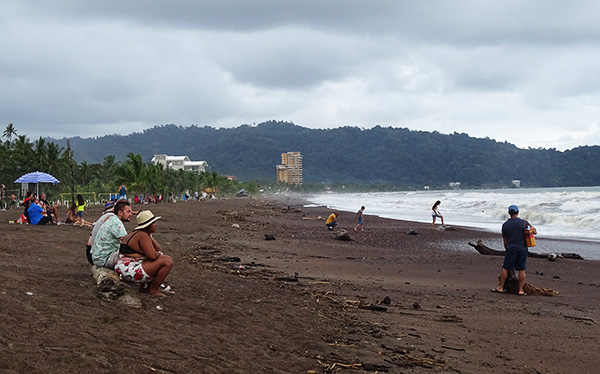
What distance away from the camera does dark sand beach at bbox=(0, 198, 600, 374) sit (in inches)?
177

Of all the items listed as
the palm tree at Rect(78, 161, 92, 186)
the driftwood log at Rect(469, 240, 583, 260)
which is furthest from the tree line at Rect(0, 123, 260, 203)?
the driftwood log at Rect(469, 240, 583, 260)

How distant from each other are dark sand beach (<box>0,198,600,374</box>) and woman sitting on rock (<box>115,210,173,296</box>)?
0.21 metres

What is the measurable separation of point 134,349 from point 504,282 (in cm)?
690

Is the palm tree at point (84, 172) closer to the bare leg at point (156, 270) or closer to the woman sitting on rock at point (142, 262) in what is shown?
the woman sitting on rock at point (142, 262)

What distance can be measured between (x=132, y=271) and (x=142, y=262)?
0.15 m

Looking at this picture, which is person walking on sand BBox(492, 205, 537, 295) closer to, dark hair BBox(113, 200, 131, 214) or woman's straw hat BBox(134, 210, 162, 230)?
woman's straw hat BBox(134, 210, 162, 230)

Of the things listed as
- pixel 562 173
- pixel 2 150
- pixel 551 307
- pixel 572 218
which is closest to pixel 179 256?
pixel 551 307

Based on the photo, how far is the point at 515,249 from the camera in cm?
920

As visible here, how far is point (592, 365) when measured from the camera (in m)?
5.41

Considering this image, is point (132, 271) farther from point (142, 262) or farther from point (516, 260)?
point (516, 260)

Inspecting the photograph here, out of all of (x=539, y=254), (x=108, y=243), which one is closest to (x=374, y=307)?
(x=108, y=243)

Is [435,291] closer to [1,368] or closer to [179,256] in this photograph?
[179,256]

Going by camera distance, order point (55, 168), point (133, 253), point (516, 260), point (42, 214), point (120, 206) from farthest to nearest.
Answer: point (55, 168) → point (42, 214) → point (516, 260) → point (120, 206) → point (133, 253)

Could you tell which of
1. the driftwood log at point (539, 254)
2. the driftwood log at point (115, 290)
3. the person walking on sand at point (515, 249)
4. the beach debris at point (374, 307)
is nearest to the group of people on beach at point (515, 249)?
the person walking on sand at point (515, 249)
